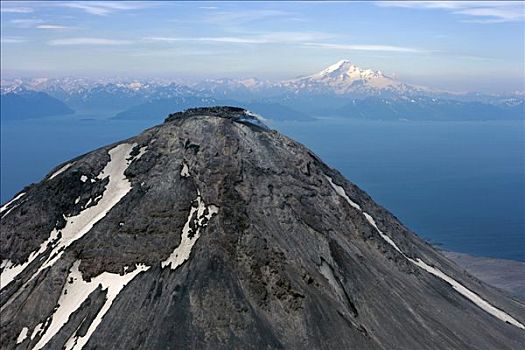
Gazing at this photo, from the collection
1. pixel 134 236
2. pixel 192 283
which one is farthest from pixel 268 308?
pixel 134 236

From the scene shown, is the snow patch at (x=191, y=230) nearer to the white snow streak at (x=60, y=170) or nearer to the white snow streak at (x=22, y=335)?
the white snow streak at (x=22, y=335)

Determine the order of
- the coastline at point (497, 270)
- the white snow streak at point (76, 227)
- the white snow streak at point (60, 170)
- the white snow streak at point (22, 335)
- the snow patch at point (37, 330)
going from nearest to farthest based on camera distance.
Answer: the snow patch at point (37, 330) → the white snow streak at point (22, 335) → the white snow streak at point (76, 227) → the white snow streak at point (60, 170) → the coastline at point (497, 270)

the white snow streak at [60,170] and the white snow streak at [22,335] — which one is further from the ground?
the white snow streak at [60,170]

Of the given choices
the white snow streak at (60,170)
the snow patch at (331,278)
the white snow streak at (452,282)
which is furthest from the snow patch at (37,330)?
the white snow streak at (452,282)

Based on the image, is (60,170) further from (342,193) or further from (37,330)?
(342,193)

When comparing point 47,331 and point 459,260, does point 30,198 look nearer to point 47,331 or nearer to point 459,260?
point 47,331

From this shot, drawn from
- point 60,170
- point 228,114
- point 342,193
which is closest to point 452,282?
point 342,193

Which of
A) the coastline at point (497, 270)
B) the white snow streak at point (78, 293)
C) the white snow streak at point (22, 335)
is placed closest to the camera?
the white snow streak at point (78, 293)

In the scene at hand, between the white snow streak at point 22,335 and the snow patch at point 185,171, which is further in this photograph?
the snow patch at point 185,171
